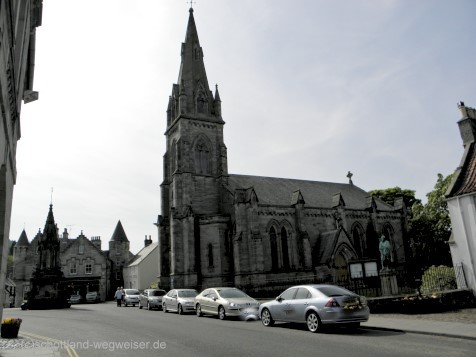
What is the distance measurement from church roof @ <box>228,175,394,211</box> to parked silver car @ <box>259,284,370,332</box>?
→ 78.9 feet

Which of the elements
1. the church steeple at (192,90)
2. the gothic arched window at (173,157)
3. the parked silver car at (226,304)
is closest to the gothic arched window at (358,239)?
the church steeple at (192,90)

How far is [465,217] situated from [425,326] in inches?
371

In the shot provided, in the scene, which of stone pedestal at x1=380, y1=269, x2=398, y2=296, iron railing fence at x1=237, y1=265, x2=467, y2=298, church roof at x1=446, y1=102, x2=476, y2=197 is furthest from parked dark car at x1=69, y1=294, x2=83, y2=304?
church roof at x1=446, y1=102, x2=476, y2=197

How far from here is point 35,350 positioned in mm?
10062

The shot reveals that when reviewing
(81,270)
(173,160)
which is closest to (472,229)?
(173,160)

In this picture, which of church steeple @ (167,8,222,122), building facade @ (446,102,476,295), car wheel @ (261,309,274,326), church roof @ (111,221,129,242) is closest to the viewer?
car wheel @ (261,309,274,326)

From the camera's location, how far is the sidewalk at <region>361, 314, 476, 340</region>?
35.6ft

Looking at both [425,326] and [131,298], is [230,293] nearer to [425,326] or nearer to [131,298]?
[425,326]

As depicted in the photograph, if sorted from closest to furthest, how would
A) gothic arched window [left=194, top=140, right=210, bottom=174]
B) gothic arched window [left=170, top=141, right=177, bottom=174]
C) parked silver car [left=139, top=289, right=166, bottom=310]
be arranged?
1. parked silver car [left=139, top=289, right=166, bottom=310]
2. gothic arched window [left=194, top=140, right=210, bottom=174]
3. gothic arched window [left=170, top=141, right=177, bottom=174]

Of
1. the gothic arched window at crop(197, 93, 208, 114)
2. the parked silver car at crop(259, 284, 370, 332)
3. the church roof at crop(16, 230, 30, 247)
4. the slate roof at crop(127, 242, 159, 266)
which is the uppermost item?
the gothic arched window at crop(197, 93, 208, 114)

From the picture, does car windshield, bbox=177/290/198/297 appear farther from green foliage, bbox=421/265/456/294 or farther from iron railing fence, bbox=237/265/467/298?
green foliage, bbox=421/265/456/294

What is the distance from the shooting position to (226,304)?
56.5 feet

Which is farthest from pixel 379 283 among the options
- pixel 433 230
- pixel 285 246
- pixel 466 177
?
pixel 433 230

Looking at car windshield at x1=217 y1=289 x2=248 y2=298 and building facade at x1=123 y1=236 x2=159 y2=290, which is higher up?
building facade at x1=123 y1=236 x2=159 y2=290
